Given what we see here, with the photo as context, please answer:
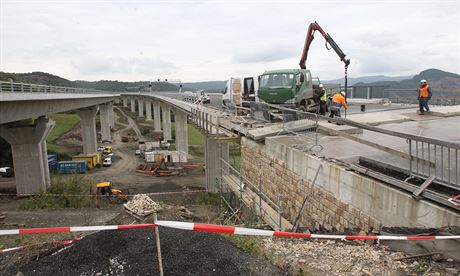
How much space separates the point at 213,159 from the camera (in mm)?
28062

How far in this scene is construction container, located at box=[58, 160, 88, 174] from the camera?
39.0 metres

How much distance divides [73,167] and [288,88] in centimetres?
3210

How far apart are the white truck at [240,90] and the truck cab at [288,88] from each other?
8232mm

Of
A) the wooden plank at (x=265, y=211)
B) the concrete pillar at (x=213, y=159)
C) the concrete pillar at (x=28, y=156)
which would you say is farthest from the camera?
the concrete pillar at (x=28, y=156)

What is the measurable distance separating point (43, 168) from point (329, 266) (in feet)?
102

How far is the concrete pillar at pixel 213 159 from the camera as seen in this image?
27.1m

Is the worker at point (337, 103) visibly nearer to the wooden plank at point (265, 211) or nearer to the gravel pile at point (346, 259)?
the wooden plank at point (265, 211)

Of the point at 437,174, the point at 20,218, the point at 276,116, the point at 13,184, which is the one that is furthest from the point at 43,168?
the point at 437,174

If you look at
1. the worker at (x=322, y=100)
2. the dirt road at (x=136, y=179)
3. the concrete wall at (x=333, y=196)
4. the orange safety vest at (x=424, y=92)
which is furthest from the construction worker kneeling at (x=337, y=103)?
the dirt road at (x=136, y=179)

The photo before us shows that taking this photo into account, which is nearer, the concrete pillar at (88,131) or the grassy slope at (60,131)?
the grassy slope at (60,131)

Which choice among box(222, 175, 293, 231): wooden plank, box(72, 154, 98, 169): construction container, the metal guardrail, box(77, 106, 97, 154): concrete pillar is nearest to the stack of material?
box(222, 175, 293, 231): wooden plank

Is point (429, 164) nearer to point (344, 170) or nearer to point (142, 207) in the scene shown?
point (344, 170)

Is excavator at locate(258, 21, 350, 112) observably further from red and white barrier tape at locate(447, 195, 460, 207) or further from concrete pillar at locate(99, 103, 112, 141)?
concrete pillar at locate(99, 103, 112, 141)

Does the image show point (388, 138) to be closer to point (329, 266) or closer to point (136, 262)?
point (329, 266)
